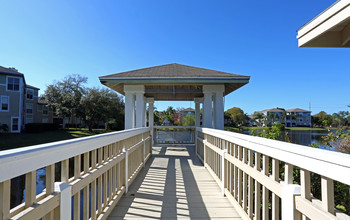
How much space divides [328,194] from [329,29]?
2210mm

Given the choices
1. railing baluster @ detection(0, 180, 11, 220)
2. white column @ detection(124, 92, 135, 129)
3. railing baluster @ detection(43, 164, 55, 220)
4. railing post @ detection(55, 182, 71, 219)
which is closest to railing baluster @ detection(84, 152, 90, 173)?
railing post @ detection(55, 182, 71, 219)

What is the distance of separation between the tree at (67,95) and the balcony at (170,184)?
2451cm

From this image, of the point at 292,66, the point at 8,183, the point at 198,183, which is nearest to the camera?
the point at 8,183

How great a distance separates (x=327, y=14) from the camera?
2.18 metres

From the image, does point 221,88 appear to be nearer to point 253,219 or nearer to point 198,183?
point 198,183

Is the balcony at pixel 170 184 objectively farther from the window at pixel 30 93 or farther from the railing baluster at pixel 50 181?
the window at pixel 30 93

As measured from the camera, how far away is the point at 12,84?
64.1 feet

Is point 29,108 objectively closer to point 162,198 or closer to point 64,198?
point 162,198

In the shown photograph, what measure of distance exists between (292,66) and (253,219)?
35.1 meters

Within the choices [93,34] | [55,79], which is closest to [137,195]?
[93,34]

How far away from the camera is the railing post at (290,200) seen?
1.18 m

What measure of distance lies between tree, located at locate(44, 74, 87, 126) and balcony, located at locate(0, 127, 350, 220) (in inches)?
965

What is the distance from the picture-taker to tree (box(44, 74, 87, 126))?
968 inches

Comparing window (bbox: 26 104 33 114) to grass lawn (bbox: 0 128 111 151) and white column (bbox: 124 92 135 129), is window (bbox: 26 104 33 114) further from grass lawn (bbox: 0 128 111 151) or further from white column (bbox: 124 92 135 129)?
white column (bbox: 124 92 135 129)
